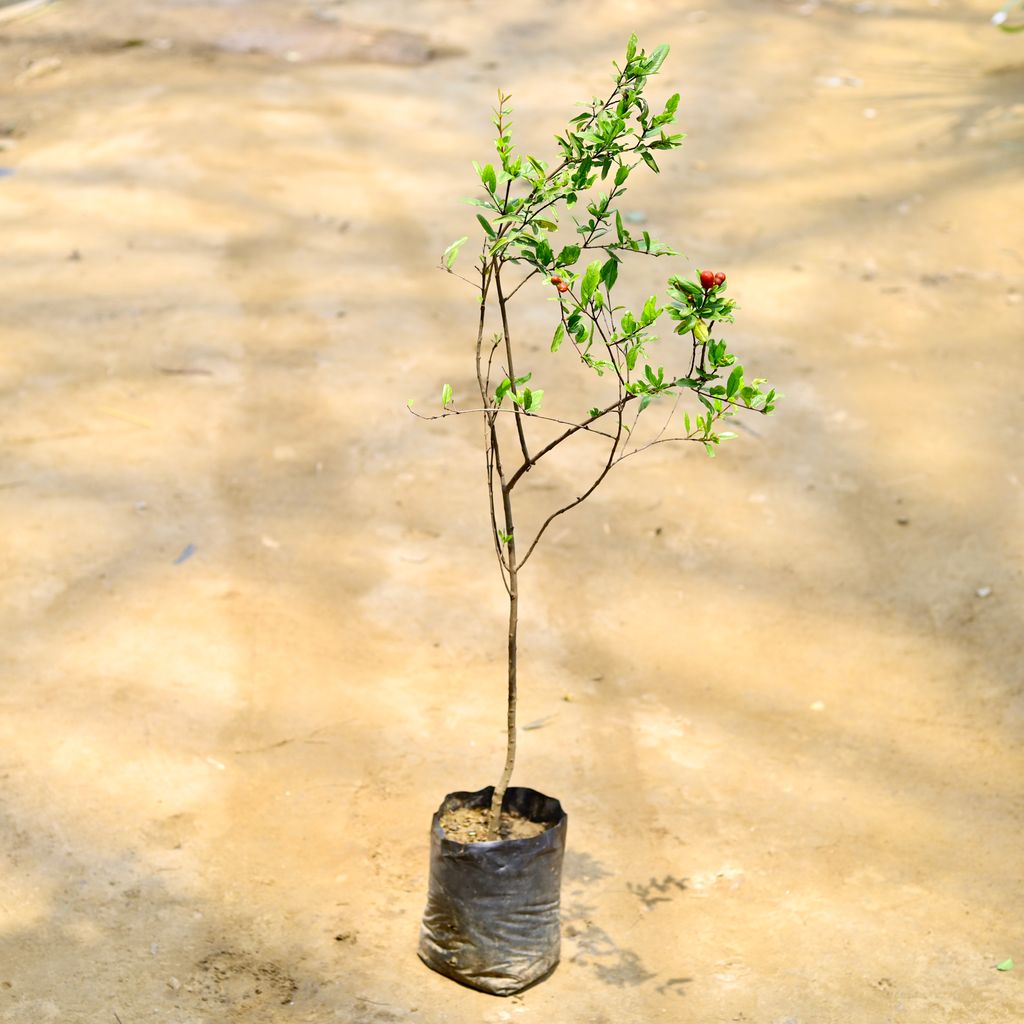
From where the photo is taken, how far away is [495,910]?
8.74 ft

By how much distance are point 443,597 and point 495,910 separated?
148cm

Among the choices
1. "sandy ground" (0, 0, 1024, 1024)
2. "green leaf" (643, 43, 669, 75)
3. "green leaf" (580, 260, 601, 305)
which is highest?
"green leaf" (643, 43, 669, 75)

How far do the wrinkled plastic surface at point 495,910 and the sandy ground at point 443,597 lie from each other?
0.22 ft

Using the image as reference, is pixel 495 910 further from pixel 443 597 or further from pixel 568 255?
pixel 443 597

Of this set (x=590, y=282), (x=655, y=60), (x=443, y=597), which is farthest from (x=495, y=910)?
(x=655, y=60)

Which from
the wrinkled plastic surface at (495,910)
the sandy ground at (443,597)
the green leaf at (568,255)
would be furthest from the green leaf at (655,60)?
the sandy ground at (443,597)

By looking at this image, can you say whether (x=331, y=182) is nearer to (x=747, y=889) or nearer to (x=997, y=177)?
(x=997, y=177)

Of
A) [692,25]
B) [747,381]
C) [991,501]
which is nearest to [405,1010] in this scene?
[991,501]

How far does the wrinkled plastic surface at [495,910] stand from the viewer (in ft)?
8.66

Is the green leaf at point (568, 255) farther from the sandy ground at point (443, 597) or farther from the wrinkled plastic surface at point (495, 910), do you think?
the sandy ground at point (443, 597)

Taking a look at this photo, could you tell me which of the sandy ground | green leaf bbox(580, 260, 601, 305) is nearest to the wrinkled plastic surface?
the sandy ground

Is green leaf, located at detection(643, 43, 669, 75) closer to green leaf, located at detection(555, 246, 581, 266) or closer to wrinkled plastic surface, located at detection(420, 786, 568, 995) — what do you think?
green leaf, located at detection(555, 246, 581, 266)

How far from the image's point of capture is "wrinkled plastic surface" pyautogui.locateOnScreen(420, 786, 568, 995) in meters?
2.64

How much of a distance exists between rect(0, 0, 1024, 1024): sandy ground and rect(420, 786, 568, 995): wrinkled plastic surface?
7cm
